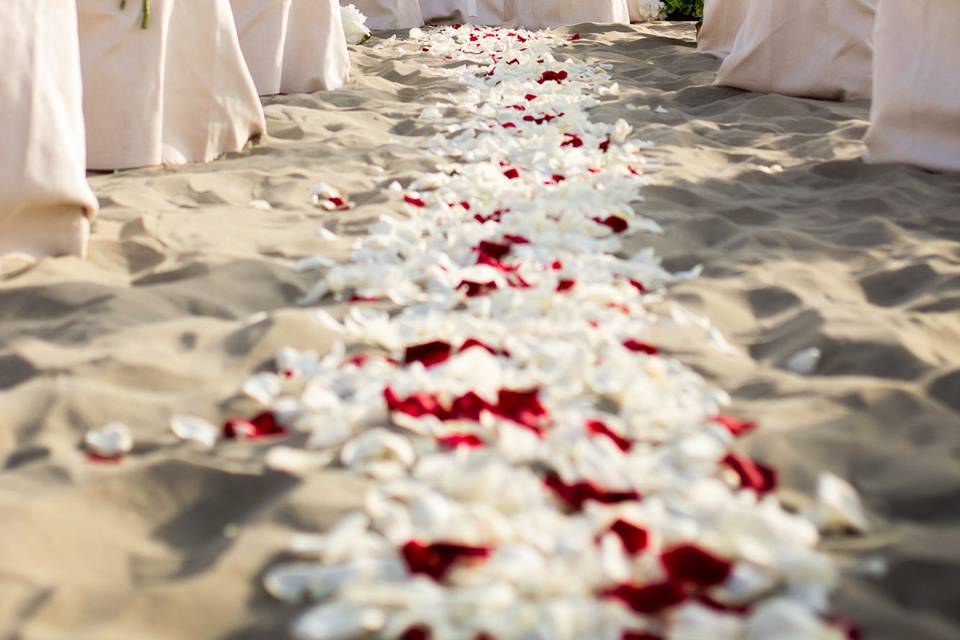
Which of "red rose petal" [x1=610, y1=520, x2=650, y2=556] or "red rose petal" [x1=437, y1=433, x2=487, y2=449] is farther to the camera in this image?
"red rose petal" [x1=437, y1=433, x2=487, y2=449]

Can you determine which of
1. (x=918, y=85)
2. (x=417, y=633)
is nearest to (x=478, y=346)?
(x=417, y=633)

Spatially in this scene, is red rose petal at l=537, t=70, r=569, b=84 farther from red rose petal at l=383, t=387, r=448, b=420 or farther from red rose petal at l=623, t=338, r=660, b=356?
red rose petal at l=383, t=387, r=448, b=420

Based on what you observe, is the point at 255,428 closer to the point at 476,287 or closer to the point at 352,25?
the point at 476,287

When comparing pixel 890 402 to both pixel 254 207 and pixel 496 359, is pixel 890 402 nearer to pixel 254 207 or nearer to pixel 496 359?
pixel 496 359

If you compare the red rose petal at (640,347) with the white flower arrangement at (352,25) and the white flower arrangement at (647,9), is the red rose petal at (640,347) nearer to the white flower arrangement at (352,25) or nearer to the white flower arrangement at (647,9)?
the white flower arrangement at (352,25)

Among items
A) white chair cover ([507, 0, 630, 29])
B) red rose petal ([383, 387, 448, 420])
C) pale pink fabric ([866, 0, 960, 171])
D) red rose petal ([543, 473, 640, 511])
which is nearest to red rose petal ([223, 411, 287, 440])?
red rose petal ([383, 387, 448, 420])

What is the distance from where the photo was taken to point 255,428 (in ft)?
4.39

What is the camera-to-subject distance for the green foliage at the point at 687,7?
7.77 metres

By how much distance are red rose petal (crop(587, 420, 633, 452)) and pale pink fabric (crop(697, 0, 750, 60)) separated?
4.24m

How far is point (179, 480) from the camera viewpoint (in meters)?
1.21

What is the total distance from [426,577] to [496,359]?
0.58 m

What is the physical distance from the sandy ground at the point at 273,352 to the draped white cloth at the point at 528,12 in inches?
171

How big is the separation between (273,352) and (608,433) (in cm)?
61

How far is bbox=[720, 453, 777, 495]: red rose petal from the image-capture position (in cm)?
117
